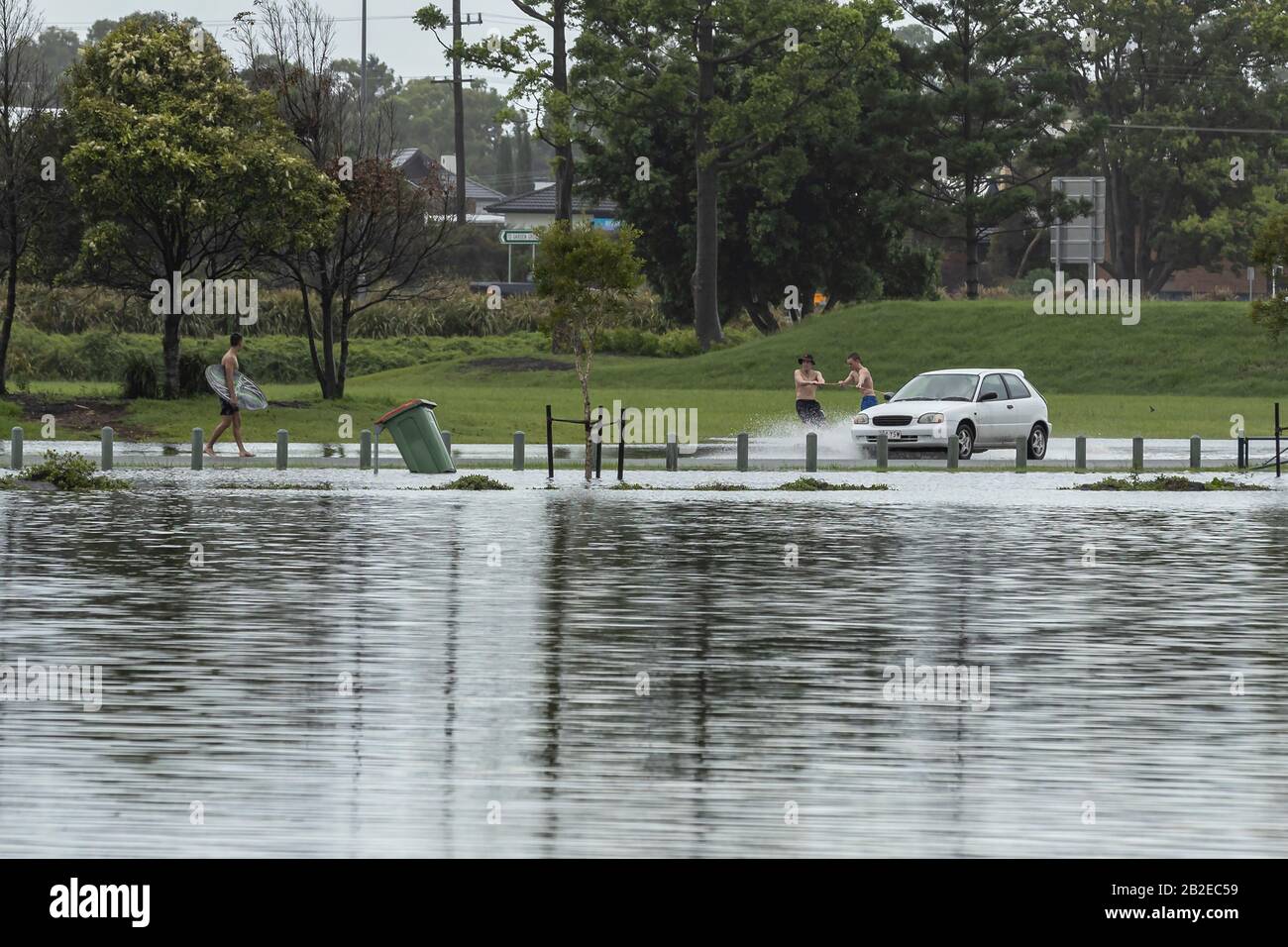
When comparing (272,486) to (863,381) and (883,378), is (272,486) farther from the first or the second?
(883,378)

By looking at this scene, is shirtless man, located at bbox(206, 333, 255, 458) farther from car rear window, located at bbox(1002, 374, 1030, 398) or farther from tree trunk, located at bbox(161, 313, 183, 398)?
car rear window, located at bbox(1002, 374, 1030, 398)

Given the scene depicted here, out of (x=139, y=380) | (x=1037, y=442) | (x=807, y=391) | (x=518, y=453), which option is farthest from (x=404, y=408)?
(x=139, y=380)

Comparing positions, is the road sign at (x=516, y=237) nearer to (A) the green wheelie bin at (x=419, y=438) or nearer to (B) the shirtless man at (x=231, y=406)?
(B) the shirtless man at (x=231, y=406)

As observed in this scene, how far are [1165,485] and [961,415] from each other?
7.14m

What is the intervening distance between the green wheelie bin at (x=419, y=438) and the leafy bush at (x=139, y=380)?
44.2 feet

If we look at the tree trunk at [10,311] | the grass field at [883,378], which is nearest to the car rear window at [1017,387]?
the grass field at [883,378]

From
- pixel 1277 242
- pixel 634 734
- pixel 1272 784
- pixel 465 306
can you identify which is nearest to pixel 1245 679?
pixel 1272 784

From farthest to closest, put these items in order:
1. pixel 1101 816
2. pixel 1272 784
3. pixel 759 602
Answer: pixel 759 602 → pixel 1272 784 → pixel 1101 816

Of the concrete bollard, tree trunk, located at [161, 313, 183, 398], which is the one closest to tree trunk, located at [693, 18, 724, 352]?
tree trunk, located at [161, 313, 183, 398]

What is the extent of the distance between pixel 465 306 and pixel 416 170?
63.9 meters

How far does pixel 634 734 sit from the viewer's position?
34.6ft

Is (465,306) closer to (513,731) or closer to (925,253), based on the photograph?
(925,253)

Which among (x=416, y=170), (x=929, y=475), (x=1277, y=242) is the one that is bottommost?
(x=929, y=475)

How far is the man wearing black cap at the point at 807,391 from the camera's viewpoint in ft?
123
